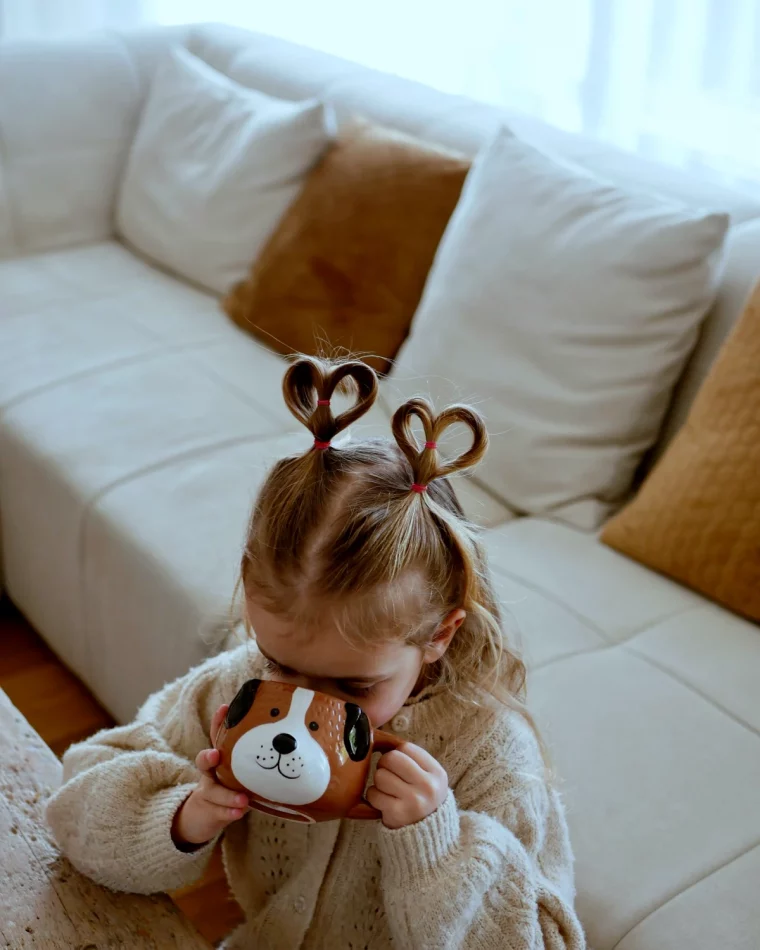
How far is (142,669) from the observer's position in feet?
5.23

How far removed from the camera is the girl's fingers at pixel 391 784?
839 mm

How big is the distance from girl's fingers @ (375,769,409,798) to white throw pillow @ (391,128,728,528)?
2.81ft

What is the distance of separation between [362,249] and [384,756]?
4.11ft

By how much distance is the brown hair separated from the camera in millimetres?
854

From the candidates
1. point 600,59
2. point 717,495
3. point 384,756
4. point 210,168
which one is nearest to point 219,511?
point 717,495

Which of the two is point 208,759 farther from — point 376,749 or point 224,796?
point 376,749

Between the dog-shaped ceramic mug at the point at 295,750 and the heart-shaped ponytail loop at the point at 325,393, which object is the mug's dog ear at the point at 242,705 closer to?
the dog-shaped ceramic mug at the point at 295,750

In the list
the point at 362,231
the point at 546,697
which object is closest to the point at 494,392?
the point at 362,231

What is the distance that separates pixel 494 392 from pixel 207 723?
85cm

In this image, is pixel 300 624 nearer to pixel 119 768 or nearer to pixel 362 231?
pixel 119 768

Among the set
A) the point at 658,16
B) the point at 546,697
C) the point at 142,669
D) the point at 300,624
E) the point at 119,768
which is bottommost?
the point at 142,669

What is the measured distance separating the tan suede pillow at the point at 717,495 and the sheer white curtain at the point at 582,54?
0.78m

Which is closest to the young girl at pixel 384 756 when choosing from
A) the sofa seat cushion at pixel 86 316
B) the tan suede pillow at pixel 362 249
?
the tan suede pillow at pixel 362 249

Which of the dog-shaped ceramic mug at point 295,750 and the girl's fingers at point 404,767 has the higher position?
the dog-shaped ceramic mug at point 295,750
